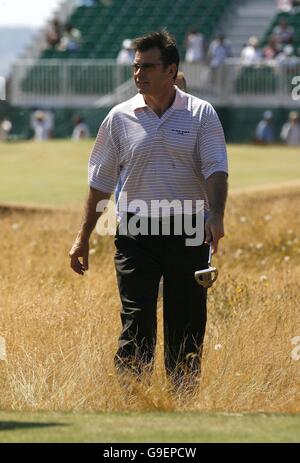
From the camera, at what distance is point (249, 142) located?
1383 inches

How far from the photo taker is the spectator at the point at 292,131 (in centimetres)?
3359

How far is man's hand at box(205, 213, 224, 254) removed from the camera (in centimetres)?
796

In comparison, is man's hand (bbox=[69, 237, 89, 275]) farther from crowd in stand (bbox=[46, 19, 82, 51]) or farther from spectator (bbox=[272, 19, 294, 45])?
crowd in stand (bbox=[46, 19, 82, 51])

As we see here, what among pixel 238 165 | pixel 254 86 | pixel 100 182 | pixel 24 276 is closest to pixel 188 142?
pixel 100 182

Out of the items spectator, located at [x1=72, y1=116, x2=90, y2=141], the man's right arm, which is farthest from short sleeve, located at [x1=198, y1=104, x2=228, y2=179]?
spectator, located at [x1=72, y1=116, x2=90, y2=141]

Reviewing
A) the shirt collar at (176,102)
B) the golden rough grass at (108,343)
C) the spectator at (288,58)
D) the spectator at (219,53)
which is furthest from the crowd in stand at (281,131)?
the shirt collar at (176,102)

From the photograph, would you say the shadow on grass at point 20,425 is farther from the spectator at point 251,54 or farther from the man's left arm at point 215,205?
the spectator at point 251,54

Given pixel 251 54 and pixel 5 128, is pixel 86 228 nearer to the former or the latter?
pixel 251 54

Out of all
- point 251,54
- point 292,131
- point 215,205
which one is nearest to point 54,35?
point 251,54

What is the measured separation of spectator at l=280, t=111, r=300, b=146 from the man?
2544 cm

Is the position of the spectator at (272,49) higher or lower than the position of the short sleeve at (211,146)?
lower

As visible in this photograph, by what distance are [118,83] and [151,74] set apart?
2766 centimetres

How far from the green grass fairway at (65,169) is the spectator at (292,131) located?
1.98m

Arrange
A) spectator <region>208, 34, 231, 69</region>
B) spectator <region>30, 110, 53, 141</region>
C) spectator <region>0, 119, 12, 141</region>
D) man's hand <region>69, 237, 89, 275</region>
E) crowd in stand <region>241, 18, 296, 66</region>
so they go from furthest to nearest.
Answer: spectator <region>0, 119, 12, 141</region> → spectator <region>30, 110, 53, 141</region> → spectator <region>208, 34, 231, 69</region> → crowd in stand <region>241, 18, 296, 66</region> → man's hand <region>69, 237, 89, 275</region>
